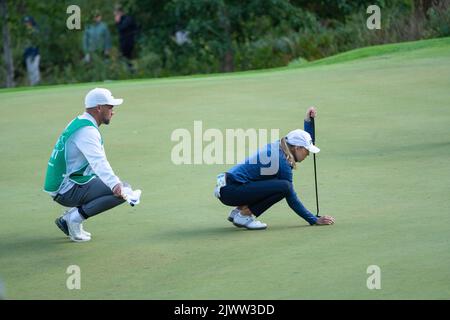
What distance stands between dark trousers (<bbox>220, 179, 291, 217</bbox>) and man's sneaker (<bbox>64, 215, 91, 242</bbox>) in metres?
1.43

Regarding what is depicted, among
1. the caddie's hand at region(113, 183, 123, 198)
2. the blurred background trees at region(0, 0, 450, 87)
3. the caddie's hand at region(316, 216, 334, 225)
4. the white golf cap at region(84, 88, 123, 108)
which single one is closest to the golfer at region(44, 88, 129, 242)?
the white golf cap at region(84, 88, 123, 108)

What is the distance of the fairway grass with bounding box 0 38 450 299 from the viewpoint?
31.8 feet

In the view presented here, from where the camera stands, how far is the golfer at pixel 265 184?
1141 centimetres

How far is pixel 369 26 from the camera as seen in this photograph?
31.6 metres

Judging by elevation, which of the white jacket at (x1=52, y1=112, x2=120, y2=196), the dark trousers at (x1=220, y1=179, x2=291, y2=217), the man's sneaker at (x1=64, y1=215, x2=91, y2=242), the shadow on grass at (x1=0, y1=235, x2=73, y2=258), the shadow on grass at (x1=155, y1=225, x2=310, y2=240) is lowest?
the shadow on grass at (x1=0, y1=235, x2=73, y2=258)

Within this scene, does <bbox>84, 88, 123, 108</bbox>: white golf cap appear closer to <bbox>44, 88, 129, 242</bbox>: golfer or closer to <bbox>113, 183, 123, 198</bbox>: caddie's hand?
<bbox>44, 88, 129, 242</bbox>: golfer

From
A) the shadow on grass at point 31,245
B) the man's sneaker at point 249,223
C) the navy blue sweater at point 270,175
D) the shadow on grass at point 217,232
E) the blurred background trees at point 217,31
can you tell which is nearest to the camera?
the shadow on grass at point 31,245

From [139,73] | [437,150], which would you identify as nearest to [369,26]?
[139,73]

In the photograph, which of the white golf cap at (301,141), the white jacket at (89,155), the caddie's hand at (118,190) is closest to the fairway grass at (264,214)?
the caddie's hand at (118,190)

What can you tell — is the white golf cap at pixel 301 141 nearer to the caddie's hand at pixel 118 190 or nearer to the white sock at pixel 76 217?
the caddie's hand at pixel 118 190

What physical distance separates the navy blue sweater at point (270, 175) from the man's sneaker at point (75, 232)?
5.22 ft

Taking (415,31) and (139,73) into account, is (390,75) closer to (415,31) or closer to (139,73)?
(415,31)

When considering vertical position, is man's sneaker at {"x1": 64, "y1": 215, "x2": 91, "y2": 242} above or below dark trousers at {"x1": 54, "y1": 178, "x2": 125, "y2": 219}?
below

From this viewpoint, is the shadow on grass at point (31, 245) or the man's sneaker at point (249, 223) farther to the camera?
the man's sneaker at point (249, 223)
